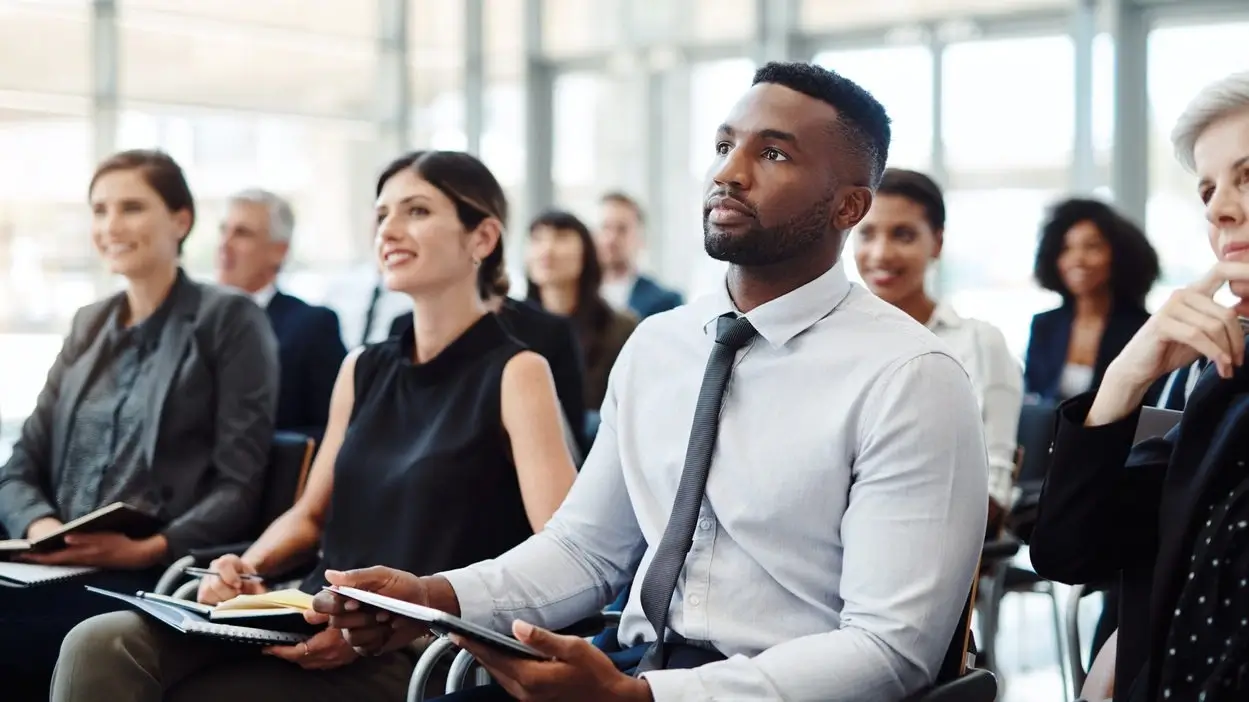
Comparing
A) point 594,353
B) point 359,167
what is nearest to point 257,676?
point 594,353

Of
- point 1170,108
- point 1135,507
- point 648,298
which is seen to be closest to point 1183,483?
point 1135,507

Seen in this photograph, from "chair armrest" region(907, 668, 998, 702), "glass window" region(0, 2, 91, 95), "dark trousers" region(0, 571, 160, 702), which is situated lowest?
"dark trousers" region(0, 571, 160, 702)

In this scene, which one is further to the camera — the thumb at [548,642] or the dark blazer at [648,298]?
the dark blazer at [648,298]

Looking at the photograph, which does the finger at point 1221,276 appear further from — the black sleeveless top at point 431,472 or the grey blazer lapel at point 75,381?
the grey blazer lapel at point 75,381

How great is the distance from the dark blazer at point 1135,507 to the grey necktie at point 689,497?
0.43m

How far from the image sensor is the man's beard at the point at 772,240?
1837 millimetres

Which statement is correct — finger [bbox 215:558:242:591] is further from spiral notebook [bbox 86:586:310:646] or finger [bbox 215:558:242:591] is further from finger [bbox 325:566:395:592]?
finger [bbox 325:566:395:592]

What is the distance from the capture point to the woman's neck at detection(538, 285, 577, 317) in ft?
18.4

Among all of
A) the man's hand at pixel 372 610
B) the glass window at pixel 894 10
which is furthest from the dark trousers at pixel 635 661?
the glass window at pixel 894 10

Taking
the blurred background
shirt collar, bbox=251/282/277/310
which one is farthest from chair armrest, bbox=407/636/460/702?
the blurred background

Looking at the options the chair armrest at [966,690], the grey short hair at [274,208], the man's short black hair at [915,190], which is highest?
the grey short hair at [274,208]

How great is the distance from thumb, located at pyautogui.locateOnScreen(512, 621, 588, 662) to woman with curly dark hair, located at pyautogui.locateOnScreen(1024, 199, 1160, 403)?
12.3 ft

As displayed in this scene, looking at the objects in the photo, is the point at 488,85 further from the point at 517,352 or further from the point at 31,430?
the point at 517,352

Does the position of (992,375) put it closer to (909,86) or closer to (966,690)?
(966,690)
